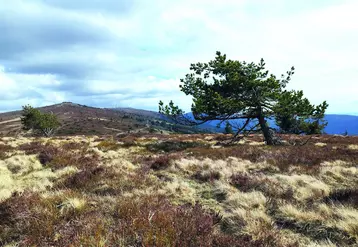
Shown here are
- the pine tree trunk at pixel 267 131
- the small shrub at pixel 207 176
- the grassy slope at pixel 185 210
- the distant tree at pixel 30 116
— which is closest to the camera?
the grassy slope at pixel 185 210

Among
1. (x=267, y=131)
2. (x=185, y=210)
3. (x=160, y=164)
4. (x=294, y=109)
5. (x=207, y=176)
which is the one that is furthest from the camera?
(x=267, y=131)

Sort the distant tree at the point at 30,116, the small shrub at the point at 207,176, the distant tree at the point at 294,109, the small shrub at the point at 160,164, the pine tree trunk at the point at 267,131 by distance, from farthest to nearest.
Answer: the distant tree at the point at 30,116 → the pine tree trunk at the point at 267,131 → the distant tree at the point at 294,109 → the small shrub at the point at 160,164 → the small shrub at the point at 207,176

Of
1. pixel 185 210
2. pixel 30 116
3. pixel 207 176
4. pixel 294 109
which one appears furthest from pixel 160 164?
pixel 30 116

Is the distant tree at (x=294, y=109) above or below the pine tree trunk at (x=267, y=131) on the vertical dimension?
above

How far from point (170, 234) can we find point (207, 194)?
3.84 meters

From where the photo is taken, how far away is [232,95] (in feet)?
70.5

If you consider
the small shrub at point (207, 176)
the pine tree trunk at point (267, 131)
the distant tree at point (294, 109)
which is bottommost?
the small shrub at point (207, 176)

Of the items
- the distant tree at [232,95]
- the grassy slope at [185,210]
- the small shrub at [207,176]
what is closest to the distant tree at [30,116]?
the distant tree at [232,95]

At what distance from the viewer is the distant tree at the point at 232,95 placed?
1995cm

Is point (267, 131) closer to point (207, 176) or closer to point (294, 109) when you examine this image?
point (294, 109)

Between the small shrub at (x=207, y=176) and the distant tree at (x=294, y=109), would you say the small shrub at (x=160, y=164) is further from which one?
the distant tree at (x=294, y=109)

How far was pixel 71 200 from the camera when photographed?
5.88 meters

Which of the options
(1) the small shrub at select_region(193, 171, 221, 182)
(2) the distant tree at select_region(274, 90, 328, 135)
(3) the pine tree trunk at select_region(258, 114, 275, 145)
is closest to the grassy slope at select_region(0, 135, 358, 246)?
(1) the small shrub at select_region(193, 171, 221, 182)

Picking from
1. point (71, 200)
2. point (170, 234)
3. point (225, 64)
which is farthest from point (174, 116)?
point (170, 234)
